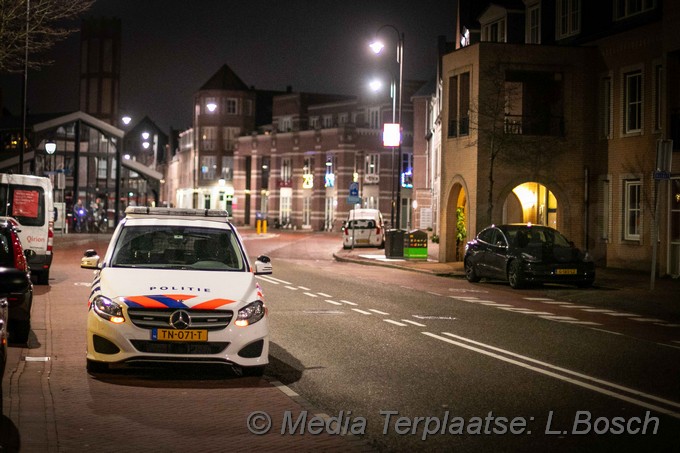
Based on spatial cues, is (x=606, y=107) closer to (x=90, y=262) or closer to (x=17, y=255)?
(x=17, y=255)

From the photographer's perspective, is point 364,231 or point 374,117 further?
point 374,117

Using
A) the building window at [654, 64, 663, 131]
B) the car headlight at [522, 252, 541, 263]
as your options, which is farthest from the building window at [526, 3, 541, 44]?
the car headlight at [522, 252, 541, 263]

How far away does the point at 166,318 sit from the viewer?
33.4ft

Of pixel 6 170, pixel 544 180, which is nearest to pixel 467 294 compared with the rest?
pixel 544 180

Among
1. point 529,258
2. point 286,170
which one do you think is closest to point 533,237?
point 529,258

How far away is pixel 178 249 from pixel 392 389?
10.4 ft

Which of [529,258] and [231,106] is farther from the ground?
[231,106]

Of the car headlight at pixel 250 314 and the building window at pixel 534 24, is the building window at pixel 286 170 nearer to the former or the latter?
the building window at pixel 534 24

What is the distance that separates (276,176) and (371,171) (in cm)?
1321

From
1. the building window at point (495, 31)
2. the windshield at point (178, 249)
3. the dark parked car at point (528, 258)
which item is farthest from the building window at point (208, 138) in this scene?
the windshield at point (178, 249)

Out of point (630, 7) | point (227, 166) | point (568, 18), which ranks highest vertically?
point (568, 18)

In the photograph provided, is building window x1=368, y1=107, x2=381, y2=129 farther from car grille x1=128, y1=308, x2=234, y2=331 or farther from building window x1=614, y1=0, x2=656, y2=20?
car grille x1=128, y1=308, x2=234, y2=331

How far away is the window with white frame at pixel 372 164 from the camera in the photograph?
3703 inches

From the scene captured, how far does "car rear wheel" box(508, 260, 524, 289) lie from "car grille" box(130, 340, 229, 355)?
1568 centimetres
